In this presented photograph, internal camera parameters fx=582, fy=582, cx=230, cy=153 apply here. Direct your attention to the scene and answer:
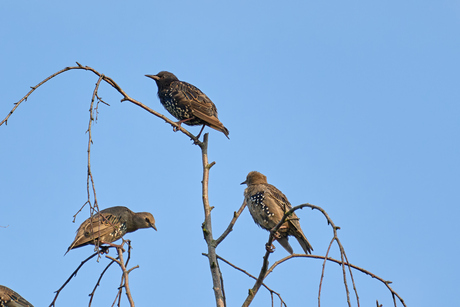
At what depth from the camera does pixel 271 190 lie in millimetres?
8117

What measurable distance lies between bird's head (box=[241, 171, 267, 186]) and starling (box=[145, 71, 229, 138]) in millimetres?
1051

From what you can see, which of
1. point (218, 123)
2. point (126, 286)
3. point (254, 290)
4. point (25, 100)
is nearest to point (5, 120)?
point (25, 100)

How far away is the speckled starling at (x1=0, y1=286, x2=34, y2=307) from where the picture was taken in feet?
27.1

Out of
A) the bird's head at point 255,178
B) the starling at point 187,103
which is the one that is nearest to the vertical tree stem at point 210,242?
the starling at point 187,103

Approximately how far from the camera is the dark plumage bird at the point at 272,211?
746cm

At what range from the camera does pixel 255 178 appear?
29.4 ft

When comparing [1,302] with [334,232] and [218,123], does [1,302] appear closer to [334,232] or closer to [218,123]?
[218,123]

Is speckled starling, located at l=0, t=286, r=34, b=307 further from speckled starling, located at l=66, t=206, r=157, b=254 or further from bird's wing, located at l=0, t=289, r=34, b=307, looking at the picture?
speckled starling, located at l=66, t=206, r=157, b=254

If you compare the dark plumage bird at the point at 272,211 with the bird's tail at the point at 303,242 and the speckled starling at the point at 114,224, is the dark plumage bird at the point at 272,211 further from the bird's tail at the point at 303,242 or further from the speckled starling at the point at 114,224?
the speckled starling at the point at 114,224

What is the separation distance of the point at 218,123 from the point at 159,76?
5.94 ft

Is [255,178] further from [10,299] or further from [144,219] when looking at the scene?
[10,299]

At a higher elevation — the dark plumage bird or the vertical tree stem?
the dark plumage bird

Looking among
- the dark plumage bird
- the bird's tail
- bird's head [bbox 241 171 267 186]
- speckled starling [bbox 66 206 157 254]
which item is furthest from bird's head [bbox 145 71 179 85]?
the bird's tail

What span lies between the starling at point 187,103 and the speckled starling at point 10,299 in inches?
135
